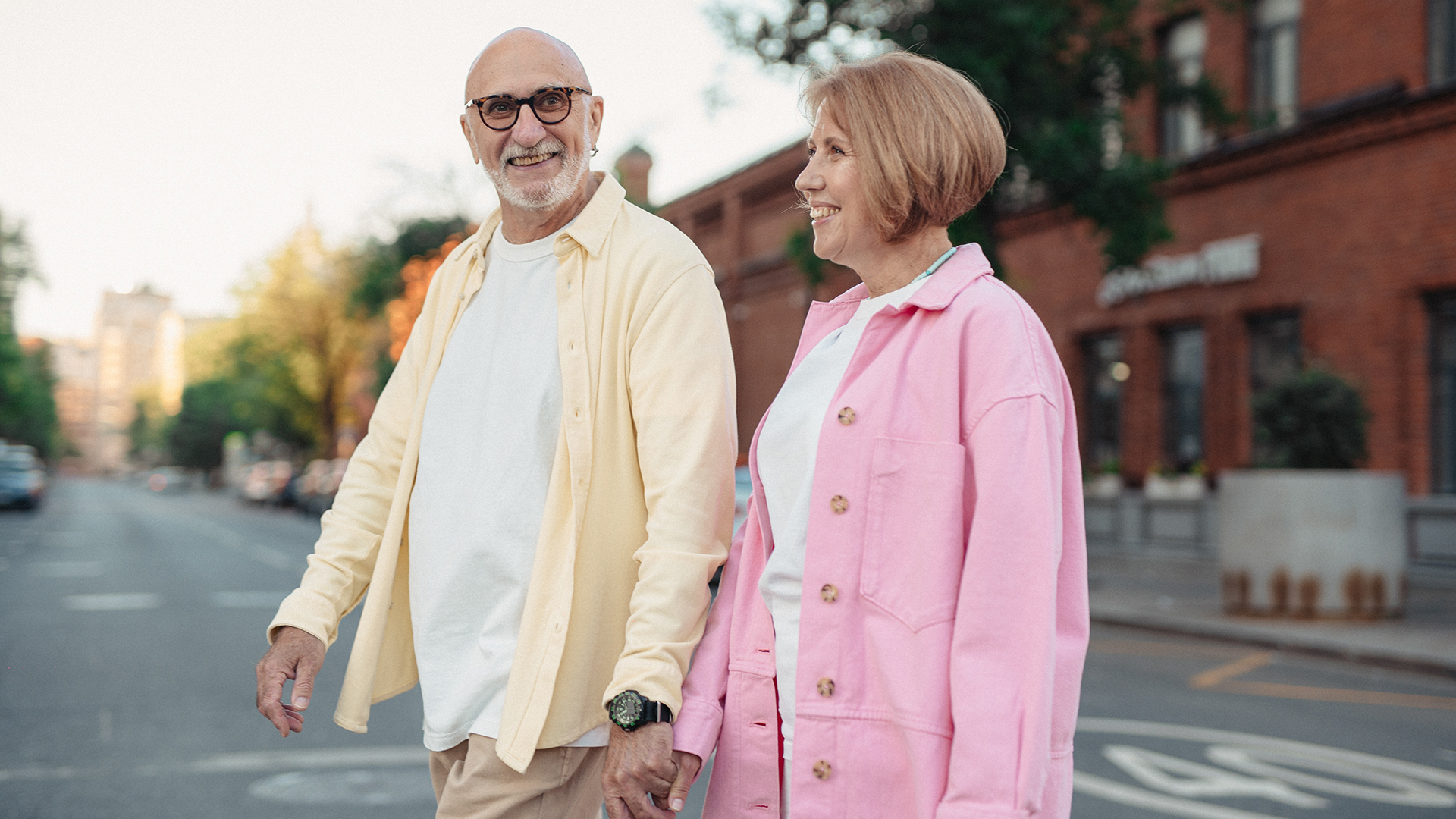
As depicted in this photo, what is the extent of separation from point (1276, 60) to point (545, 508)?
62.5 feet

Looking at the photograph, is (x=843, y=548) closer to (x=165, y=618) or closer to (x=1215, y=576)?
(x=165, y=618)

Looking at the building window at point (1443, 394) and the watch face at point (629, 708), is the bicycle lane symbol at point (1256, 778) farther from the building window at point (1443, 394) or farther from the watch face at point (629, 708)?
the building window at point (1443, 394)

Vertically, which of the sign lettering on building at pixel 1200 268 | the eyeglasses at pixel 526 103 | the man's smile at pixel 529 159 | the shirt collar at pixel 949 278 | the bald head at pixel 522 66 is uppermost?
the sign lettering on building at pixel 1200 268

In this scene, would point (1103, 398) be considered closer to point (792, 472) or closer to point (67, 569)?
point (67, 569)

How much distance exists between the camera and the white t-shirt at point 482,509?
2209 mm

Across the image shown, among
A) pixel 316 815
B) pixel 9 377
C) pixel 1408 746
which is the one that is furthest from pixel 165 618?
pixel 9 377

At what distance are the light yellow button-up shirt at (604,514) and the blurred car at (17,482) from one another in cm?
4027

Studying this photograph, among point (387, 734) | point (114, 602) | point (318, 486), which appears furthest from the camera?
point (318, 486)

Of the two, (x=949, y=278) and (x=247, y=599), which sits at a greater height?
(x=949, y=278)

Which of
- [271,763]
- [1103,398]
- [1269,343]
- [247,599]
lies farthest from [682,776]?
[1103,398]

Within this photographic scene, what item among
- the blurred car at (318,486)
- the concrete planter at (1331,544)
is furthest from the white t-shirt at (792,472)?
the blurred car at (318,486)

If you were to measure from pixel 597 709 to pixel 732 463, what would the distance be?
481 mm

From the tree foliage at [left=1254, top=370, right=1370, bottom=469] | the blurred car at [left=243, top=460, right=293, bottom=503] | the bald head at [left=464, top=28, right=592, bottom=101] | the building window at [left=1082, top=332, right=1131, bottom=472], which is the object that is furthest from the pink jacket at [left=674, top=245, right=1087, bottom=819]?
the blurred car at [left=243, top=460, right=293, bottom=503]

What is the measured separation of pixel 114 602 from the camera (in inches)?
513
